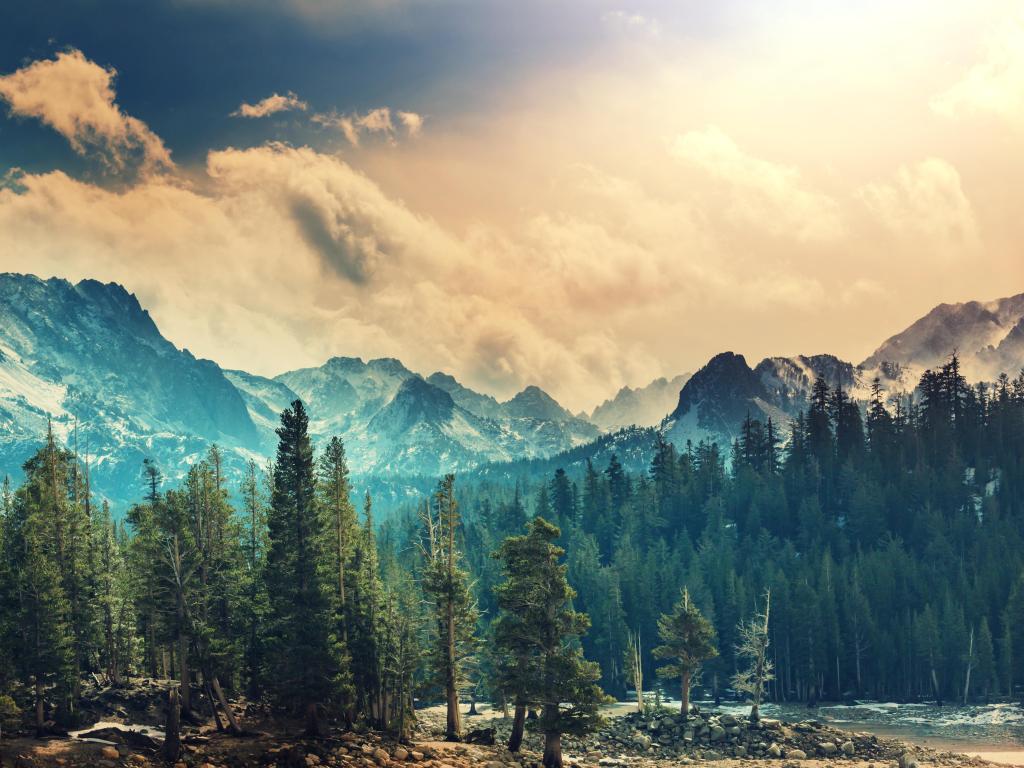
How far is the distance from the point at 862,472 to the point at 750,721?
8299 centimetres

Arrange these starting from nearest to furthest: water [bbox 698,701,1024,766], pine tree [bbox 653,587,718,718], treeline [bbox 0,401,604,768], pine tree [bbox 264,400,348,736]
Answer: treeline [bbox 0,401,604,768], pine tree [bbox 264,400,348,736], water [bbox 698,701,1024,766], pine tree [bbox 653,587,718,718]

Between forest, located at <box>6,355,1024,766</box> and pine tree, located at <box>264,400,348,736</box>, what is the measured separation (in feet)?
0.51

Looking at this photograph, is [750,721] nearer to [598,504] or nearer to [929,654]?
[929,654]

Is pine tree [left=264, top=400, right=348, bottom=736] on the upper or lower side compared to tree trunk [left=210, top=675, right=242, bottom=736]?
upper

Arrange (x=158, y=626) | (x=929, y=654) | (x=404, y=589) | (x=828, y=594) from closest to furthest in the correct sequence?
1. (x=158, y=626)
2. (x=404, y=589)
3. (x=929, y=654)
4. (x=828, y=594)

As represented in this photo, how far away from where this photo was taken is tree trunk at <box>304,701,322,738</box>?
2226 inches

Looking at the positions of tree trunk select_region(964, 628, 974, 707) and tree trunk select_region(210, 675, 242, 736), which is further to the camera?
tree trunk select_region(964, 628, 974, 707)

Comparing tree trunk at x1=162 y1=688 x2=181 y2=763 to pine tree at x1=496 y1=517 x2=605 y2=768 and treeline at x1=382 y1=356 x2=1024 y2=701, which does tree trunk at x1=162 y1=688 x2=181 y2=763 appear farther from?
treeline at x1=382 y1=356 x2=1024 y2=701

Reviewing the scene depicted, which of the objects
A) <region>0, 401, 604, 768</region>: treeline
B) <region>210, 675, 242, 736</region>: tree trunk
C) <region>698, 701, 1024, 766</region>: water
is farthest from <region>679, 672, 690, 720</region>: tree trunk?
<region>210, 675, 242, 736</region>: tree trunk

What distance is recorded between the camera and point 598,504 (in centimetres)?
17350

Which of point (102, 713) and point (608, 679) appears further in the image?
point (608, 679)

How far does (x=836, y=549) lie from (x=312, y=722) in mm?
105919

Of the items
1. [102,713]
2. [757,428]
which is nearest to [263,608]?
[102,713]

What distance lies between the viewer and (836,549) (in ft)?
465
